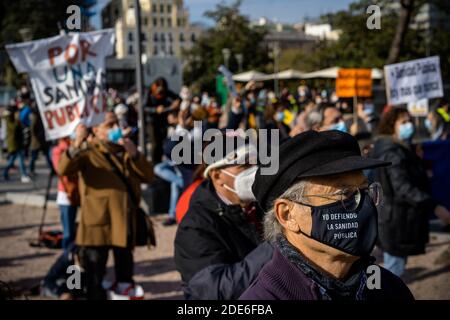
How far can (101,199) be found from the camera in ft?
18.0

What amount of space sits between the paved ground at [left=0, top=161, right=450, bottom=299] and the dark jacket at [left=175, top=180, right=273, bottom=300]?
2871 millimetres

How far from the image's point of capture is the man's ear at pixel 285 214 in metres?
2.11

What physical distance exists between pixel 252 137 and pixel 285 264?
78.1 inches

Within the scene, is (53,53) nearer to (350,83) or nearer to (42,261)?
(42,261)

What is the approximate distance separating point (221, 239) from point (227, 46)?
42555 millimetres

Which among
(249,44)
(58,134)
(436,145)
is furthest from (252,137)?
(249,44)

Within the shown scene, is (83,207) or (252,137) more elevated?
(252,137)

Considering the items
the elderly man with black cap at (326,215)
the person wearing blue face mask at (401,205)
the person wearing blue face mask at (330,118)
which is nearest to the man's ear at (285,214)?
the elderly man with black cap at (326,215)

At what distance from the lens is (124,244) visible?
5449mm

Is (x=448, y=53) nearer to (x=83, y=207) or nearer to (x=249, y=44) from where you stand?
(x=249, y=44)

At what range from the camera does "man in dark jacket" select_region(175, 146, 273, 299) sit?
2660 mm

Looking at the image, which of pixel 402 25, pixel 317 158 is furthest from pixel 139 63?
pixel 402 25
